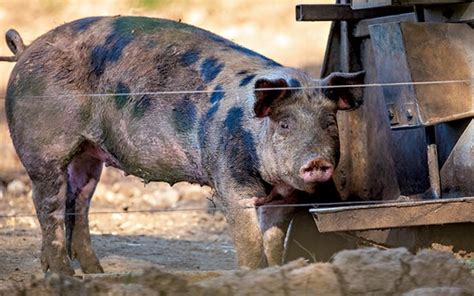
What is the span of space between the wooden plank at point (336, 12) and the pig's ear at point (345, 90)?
2.16 ft

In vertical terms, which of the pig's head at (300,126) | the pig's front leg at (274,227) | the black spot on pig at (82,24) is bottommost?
the pig's front leg at (274,227)

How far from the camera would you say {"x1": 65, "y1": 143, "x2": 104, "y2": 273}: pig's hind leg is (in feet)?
26.8

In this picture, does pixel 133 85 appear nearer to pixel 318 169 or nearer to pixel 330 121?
pixel 330 121

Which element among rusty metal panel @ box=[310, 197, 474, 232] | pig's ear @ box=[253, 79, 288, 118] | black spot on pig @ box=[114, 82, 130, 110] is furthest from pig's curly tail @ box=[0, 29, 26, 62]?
rusty metal panel @ box=[310, 197, 474, 232]

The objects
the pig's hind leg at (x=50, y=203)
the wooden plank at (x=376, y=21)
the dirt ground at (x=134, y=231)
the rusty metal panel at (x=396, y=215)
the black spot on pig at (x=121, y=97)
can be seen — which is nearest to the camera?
the rusty metal panel at (x=396, y=215)

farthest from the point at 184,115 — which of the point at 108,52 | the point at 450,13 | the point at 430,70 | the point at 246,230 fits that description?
the point at 450,13

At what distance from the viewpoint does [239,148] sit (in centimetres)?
707

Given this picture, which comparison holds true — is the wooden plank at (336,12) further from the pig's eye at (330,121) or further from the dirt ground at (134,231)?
the dirt ground at (134,231)

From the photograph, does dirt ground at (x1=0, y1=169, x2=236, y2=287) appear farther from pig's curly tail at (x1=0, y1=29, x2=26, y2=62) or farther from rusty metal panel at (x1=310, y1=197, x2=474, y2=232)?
rusty metal panel at (x1=310, y1=197, x2=474, y2=232)

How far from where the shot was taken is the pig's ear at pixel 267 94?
6.74m

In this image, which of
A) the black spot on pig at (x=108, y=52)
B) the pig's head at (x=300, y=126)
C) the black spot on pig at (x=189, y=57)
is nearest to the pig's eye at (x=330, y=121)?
the pig's head at (x=300, y=126)

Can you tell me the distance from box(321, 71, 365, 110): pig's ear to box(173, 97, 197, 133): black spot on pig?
0.82 m

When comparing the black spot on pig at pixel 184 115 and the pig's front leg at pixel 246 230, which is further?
the black spot on pig at pixel 184 115

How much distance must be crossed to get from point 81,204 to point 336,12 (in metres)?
2.09
